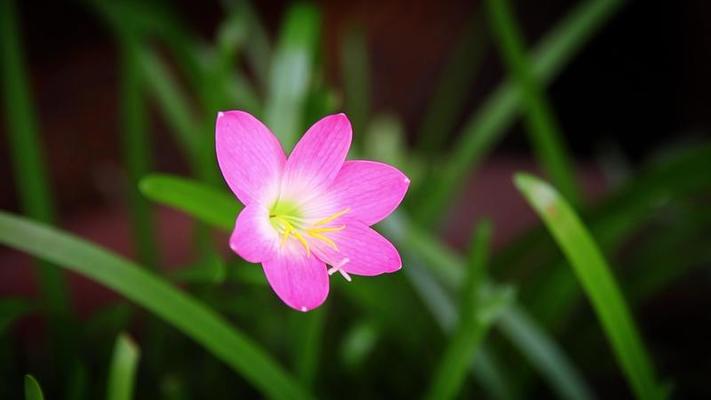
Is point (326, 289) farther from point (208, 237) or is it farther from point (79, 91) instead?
point (79, 91)

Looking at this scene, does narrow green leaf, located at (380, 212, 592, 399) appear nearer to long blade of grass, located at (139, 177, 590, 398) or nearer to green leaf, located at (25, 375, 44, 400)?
long blade of grass, located at (139, 177, 590, 398)

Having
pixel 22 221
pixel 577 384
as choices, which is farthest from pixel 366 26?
pixel 22 221

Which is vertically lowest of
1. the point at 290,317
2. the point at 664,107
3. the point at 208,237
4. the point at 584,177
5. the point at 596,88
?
the point at 290,317

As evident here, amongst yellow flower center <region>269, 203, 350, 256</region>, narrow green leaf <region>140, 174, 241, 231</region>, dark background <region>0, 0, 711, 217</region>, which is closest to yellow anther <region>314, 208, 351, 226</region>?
yellow flower center <region>269, 203, 350, 256</region>

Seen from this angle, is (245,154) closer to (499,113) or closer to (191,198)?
(191,198)

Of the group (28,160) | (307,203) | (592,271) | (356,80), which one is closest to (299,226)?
(307,203)

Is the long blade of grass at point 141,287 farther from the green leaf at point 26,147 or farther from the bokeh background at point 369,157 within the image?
the green leaf at point 26,147
